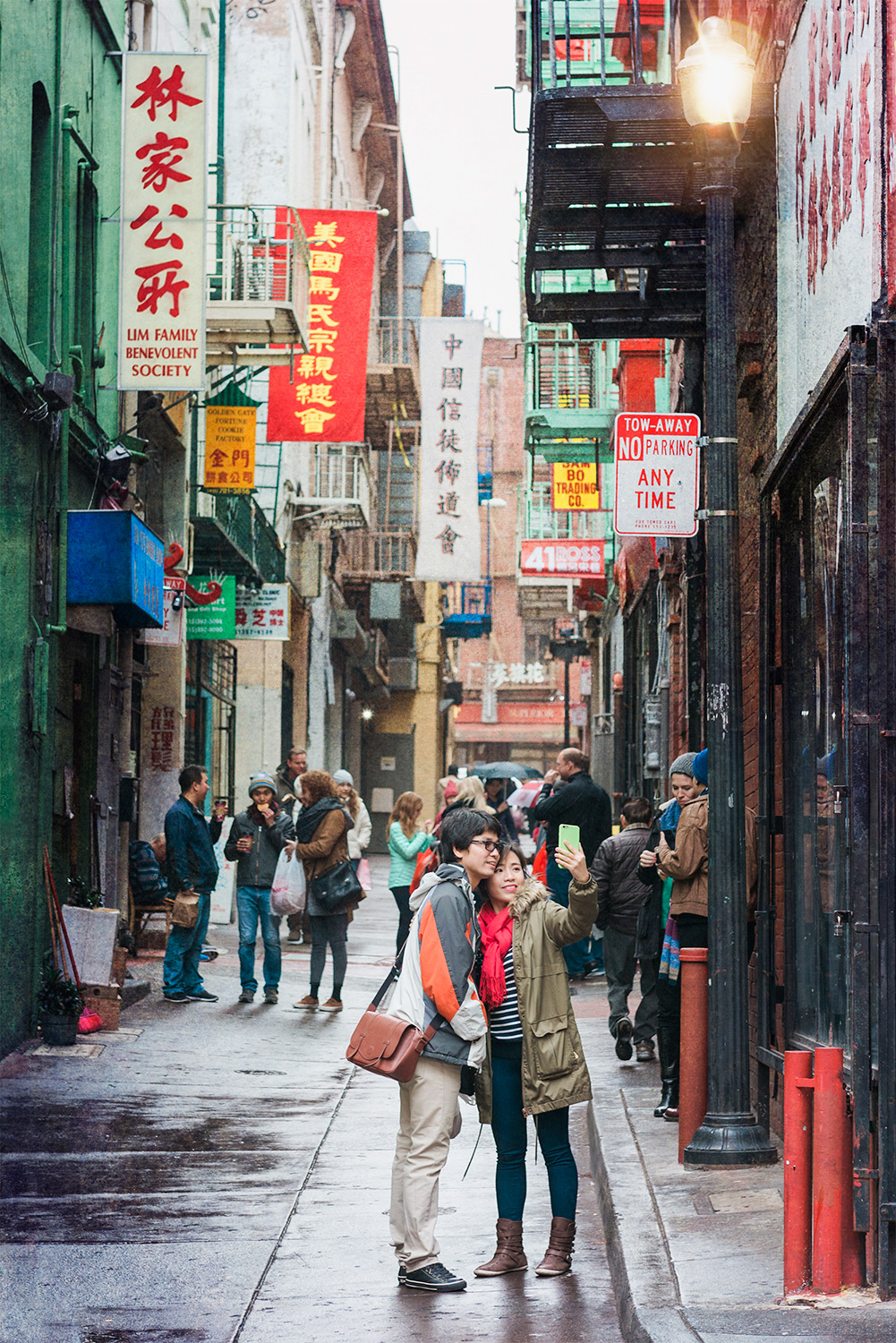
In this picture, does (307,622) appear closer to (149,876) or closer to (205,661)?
(205,661)

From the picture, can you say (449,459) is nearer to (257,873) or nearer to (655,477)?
(257,873)

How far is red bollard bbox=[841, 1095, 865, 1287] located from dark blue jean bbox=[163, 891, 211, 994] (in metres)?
8.35

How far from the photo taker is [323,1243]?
268 inches

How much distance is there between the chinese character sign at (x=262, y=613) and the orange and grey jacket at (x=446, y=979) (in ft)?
51.5

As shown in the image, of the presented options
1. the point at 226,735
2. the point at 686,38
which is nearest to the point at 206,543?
the point at 226,735

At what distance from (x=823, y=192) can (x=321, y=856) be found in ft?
24.0

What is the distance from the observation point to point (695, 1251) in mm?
5969

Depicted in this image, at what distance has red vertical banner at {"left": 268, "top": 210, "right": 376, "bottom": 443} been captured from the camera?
21.6 meters

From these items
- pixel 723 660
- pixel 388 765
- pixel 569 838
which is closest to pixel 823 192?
pixel 723 660

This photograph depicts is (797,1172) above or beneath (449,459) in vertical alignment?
beneath

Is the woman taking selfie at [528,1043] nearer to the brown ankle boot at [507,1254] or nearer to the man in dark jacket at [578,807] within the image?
the brown ankle boot at [507,1254]

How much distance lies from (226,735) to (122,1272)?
755 inches

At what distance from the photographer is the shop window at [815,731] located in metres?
6.79

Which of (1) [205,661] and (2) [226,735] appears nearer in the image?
(1) [205,661]
